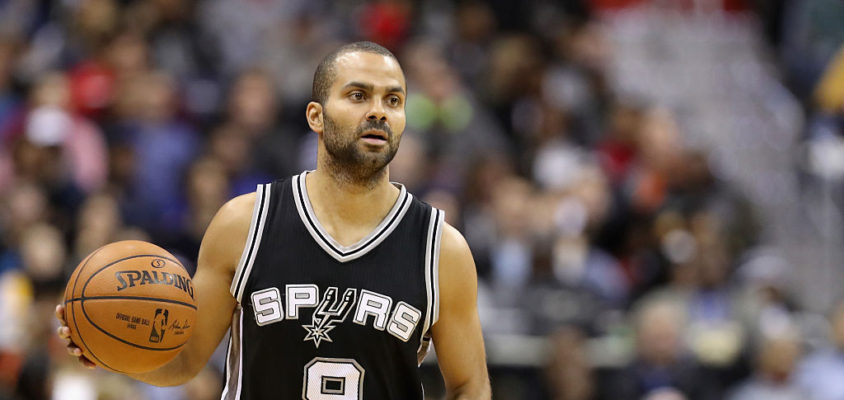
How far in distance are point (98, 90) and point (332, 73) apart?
640cm

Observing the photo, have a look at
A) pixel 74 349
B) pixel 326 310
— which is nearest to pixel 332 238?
pixel 326 310

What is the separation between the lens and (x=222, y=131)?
10000 millimetres

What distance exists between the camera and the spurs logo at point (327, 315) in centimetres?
434

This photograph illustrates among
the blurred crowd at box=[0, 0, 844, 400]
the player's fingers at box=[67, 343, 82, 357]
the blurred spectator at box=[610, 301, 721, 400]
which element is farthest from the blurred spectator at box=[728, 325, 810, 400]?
the player's fingers at box=[67, 343, 82, 357]

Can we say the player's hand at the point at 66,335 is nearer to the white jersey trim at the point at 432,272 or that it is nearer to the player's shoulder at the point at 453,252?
the white jersey trim at the point at 432,272

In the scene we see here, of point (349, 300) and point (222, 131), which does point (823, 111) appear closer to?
point (222, 131)

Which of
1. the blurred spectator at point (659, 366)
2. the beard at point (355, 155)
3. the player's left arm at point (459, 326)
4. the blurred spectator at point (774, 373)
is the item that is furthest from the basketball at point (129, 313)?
the blurred spectator at point (774, 373)

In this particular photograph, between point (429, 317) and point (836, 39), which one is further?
point (836, 39)

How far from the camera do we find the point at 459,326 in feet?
15.0

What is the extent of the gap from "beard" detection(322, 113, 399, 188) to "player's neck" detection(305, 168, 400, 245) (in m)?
0.03

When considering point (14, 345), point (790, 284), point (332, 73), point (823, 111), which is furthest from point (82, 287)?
point (823, 111)

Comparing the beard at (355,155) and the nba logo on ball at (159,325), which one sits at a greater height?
the beard at (355,155)

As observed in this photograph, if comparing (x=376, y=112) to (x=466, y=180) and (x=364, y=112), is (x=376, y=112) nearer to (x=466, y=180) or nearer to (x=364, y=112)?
(x=364, y=112)

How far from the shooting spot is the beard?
4363 mm
